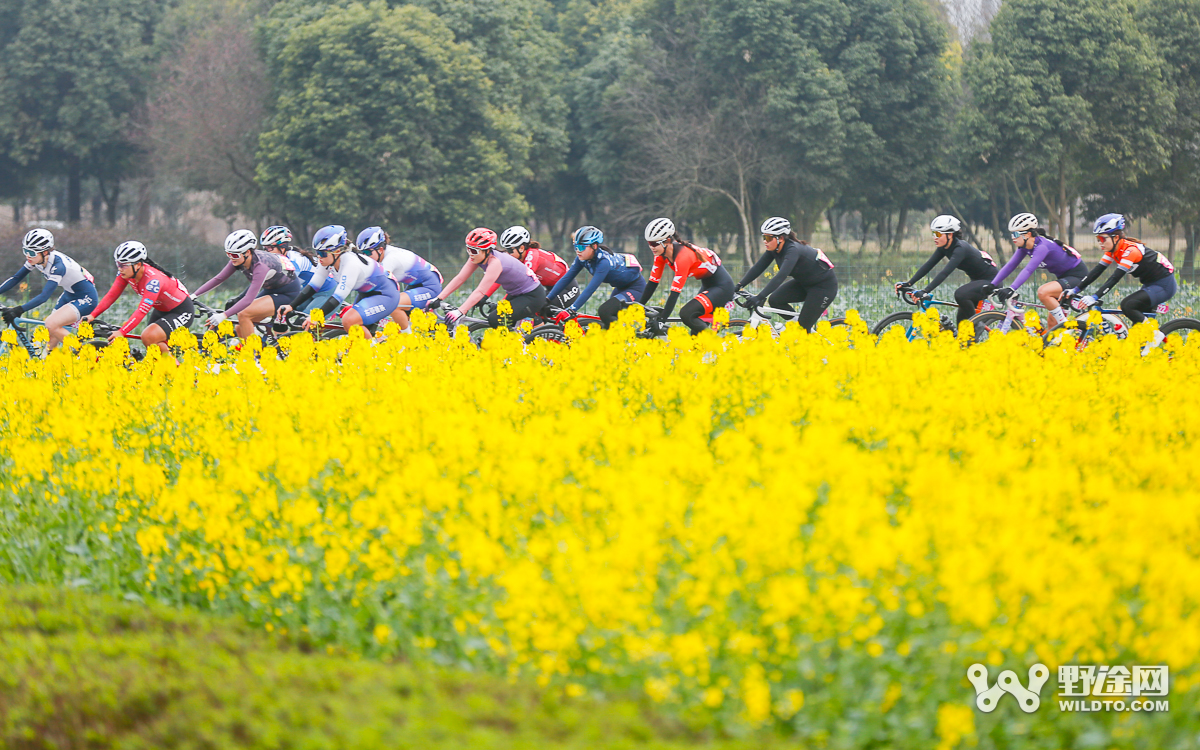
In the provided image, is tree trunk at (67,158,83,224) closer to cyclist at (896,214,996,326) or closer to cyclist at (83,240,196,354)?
cyclist at (83,240,196,354)

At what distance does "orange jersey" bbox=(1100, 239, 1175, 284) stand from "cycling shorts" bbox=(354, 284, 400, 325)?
7.79m

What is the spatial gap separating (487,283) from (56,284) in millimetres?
5276

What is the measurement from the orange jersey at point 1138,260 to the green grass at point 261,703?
10326 mm

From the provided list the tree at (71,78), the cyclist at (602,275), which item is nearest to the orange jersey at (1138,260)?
the cyclist at (602,275)

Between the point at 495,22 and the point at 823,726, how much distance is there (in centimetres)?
4177

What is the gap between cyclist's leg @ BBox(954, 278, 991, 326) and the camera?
42.8 ft

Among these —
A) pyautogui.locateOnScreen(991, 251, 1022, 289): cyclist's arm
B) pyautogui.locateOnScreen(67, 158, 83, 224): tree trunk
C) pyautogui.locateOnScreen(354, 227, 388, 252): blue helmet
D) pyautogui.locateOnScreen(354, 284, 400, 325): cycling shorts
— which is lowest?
pyautogui.locateOnScreen(67, 158, 83, 224): tree trunk

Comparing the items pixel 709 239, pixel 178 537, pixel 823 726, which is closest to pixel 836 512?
pixel 823 726

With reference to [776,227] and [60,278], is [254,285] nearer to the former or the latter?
[60,278]

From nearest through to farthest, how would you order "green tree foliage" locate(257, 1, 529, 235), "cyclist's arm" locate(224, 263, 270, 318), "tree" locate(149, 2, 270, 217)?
"cyclist's arm" locate(224, 263, 270, 318) < "green tree foliage" locate(257, 1, 529, 235) < "tree" locate(149, 2, 270, 217)

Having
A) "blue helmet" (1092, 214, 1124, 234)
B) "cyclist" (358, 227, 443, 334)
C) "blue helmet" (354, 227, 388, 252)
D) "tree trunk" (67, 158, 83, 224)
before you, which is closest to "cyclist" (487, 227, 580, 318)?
"cyclist" (358, 227, 443, 334)

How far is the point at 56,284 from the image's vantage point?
44.0 feet

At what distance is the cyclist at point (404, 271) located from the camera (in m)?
13.1

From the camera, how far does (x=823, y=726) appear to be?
149 inches
